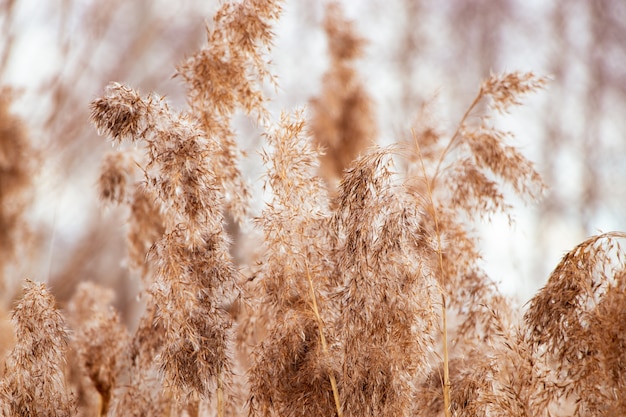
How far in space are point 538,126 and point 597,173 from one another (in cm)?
75

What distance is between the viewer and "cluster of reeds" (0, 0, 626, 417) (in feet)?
6.50

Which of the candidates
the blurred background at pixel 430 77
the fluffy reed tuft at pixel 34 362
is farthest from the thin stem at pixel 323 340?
the blurred background at pixel 430 77

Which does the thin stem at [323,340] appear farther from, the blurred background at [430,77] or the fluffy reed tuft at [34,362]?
the blurred background at [430,77]

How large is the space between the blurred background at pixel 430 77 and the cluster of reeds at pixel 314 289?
9.15 feet

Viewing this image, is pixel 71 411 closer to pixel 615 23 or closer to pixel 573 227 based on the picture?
pixel 573 227

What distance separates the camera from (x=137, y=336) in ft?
8.55

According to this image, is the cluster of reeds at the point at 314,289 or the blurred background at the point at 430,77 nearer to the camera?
the cluster of reeds at the point at 314,289

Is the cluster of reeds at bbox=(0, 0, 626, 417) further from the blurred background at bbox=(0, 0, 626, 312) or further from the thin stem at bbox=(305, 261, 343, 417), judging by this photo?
the blurred background at bbox=(0, 0, 626, 312)

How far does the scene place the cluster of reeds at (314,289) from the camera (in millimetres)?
1982

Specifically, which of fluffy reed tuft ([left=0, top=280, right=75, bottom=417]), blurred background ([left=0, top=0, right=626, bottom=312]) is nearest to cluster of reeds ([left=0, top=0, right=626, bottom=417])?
fluffy reed tuft ([left=0, top=280, right=75, bottom=417])

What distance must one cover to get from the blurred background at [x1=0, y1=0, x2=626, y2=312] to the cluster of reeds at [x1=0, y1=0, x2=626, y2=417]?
279 cm

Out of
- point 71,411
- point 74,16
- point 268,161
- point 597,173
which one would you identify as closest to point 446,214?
point 268,161

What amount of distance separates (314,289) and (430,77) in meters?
5.60

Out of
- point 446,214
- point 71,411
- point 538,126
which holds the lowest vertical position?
point 71,411
